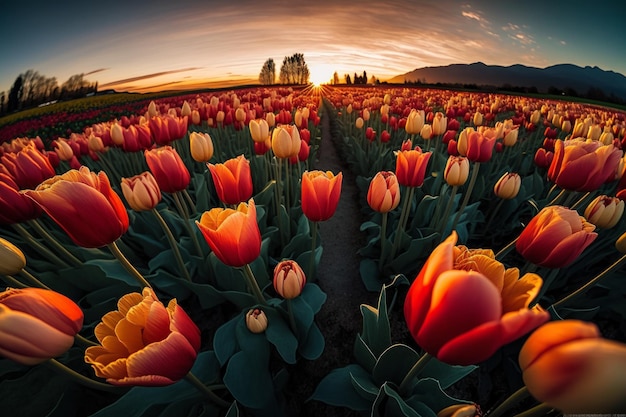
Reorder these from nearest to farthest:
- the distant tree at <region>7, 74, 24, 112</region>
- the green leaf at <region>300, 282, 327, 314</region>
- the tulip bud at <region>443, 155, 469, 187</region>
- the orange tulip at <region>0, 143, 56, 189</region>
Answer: the green leaf at <region>300, 282, 327, 314</region>, the orange tulip at <region>0, 143, 56, 189</region>, the tulip bud at <region>443, 155, 469, 187</region>, the distant tree at <region>7, 74, 24, 112</region>

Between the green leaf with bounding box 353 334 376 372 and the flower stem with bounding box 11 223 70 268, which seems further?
the flower stem with bounding box 11 223 70 268

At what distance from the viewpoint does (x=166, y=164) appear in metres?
1.95

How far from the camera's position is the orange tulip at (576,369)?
0.54 m

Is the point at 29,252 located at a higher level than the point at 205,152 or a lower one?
lower

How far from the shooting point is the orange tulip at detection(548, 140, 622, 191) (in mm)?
1849

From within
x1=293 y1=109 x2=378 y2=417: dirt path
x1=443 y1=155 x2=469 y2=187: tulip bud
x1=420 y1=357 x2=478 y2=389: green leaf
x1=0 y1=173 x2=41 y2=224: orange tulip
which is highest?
x1=443 y1=155 x2=469 y2=187: tulip bud

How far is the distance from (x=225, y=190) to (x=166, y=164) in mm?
475

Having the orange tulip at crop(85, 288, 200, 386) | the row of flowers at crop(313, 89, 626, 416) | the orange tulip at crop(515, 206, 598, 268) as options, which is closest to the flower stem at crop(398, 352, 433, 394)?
the row of flowers at crop(313, 89, 626, 416)

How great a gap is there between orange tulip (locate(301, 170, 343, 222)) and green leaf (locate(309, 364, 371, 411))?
3.07 ft

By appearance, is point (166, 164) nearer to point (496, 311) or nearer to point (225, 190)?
point (225, 190)

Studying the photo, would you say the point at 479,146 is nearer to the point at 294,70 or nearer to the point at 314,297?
the point at 314,297

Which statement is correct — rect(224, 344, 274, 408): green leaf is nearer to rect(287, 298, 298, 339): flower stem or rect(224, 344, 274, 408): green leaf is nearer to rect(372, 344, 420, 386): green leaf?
rect(287, 298, 298, 339): flower stem

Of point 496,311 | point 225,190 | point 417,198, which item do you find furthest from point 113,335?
point 417,198

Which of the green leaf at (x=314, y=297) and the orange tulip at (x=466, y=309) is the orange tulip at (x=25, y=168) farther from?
the orange tulip at (x=466, y=309)
